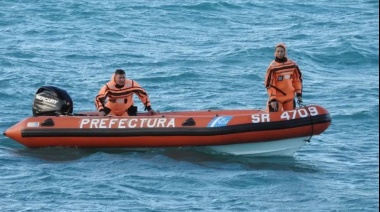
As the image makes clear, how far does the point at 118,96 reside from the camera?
49.1ft

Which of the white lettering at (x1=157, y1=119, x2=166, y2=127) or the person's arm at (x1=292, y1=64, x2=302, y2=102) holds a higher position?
the person's arm at (x1=292, y1=64, x2=302, y2=102)

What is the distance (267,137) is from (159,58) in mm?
7208

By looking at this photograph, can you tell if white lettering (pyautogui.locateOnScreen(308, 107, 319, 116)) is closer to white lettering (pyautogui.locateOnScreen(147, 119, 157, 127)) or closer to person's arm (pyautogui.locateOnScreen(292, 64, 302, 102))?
person's arm (pyautogui.locateOnScreen(292, 64, 302, 102))

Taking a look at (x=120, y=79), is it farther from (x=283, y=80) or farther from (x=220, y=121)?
(x=283, y=80)

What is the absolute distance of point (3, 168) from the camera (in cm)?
1390

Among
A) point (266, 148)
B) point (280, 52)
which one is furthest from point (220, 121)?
point (280, 52)

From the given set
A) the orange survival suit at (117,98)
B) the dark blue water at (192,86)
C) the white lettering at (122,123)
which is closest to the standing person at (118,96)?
the orange survival suit at (117,98)

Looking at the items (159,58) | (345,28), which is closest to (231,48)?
(159,58)

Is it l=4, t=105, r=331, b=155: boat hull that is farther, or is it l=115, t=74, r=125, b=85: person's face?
l=115, t=74, r=125, b=85: person's face

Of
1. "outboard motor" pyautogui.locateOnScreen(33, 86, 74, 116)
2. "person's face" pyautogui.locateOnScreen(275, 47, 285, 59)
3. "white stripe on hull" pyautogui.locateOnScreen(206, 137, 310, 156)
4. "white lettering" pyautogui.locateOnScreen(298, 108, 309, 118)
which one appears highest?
"person's face" pyautogui.locateOnScreen(275, 47, 285, 59)

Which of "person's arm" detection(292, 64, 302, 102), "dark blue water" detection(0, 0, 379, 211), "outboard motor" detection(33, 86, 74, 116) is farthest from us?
"outboard motor" detection(33, 86, 74, 116)

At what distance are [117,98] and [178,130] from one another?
1.08m

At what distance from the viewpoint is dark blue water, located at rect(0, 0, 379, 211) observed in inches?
501

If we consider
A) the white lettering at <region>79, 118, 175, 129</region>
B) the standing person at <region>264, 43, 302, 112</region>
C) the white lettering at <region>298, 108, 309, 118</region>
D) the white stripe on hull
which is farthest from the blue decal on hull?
the white lettering at <region>298, 108, 309, 118</region>
